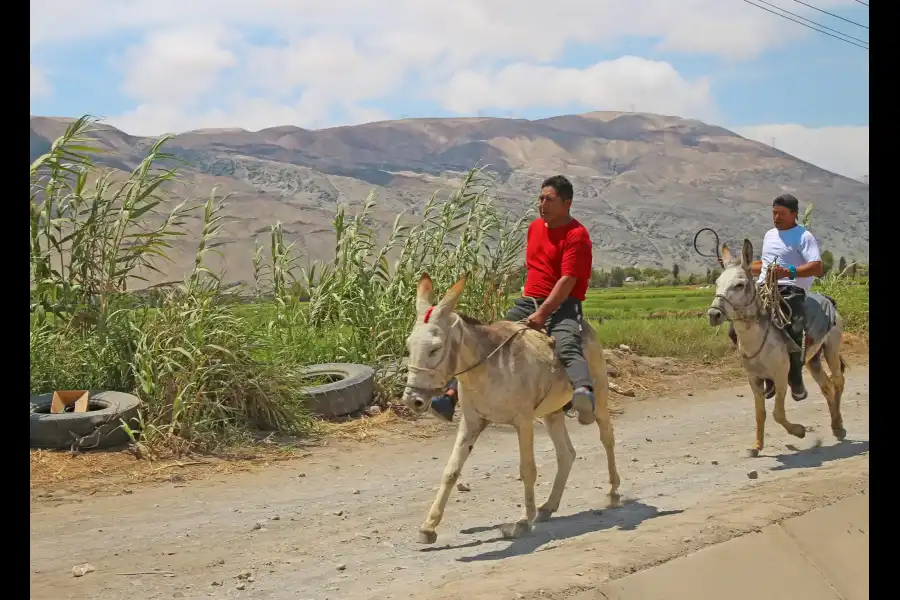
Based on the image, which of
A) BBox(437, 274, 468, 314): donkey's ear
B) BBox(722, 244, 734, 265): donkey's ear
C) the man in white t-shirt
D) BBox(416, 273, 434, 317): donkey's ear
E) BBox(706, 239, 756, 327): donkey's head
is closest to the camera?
BBox(437, 274, 468, 314): donkey's ear

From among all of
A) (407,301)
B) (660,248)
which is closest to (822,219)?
(660,248)

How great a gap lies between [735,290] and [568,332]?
3042mm

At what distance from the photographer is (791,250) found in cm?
1002

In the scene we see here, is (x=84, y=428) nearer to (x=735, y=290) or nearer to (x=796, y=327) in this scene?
(x=735, y=290)

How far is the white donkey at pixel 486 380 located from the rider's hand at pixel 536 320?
63mm

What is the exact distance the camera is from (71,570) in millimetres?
6047

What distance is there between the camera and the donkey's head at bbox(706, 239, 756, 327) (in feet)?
30.2

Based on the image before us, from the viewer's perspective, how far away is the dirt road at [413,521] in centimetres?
557

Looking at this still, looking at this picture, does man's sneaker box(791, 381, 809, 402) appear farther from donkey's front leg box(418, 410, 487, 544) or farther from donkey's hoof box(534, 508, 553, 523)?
donkey's front leg box(418, 410, 487, 544)

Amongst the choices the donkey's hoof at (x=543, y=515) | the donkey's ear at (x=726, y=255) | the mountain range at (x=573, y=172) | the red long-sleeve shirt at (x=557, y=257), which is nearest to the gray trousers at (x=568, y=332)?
the red long-sleeve shirt at (x=557, y=257)

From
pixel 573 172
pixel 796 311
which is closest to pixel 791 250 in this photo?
pixel 796 311

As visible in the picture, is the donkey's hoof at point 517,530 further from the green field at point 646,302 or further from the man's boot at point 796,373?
the green field at point 646,302

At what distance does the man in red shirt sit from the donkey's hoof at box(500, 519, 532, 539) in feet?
2.98

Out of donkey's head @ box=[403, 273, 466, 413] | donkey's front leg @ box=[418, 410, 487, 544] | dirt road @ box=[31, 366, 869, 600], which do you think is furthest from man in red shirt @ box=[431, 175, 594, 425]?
→ dirt road @ box=[31, 366, 869, 600]
